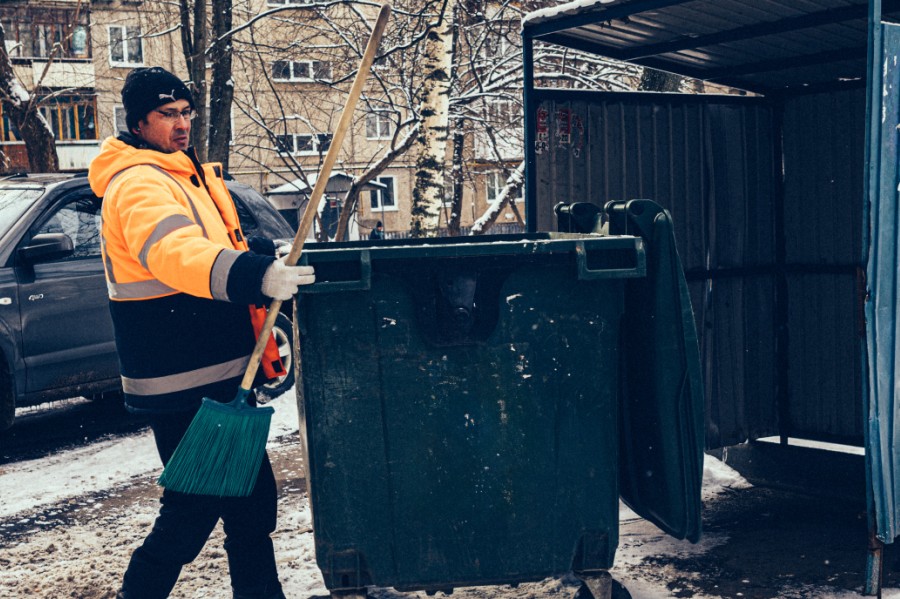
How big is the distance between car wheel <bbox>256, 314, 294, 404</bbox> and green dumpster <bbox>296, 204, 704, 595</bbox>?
4.90 meters

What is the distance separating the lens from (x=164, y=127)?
3.38 m

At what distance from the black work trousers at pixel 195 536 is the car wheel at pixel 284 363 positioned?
4.41 meters

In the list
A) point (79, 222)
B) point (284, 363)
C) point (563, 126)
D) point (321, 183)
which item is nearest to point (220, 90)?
point (284, 363)

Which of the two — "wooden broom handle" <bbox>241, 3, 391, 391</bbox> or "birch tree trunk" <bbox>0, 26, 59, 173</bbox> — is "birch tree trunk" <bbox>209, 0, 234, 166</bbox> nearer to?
"birch tree trunk" <bbox>0, 26, 59, 173</bbox>

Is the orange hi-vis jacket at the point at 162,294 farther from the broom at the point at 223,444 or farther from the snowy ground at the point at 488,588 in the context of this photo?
the snowy ground at the point at 488,588

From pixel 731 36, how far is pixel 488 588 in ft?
→ 9.32

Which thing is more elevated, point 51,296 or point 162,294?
point 162,294

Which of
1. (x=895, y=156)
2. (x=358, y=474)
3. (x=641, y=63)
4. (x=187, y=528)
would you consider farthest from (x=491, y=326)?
(x=641, y=63)

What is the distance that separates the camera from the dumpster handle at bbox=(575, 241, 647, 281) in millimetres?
3125

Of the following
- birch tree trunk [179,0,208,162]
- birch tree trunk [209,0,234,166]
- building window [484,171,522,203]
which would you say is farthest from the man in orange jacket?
building window [484,171,522,203]

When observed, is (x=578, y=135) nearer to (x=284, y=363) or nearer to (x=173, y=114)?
(x=173, y=114)

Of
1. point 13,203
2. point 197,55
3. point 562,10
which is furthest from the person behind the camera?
point 197,55

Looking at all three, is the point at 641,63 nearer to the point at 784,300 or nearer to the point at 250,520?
the point at 784,300

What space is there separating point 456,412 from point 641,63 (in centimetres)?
307
